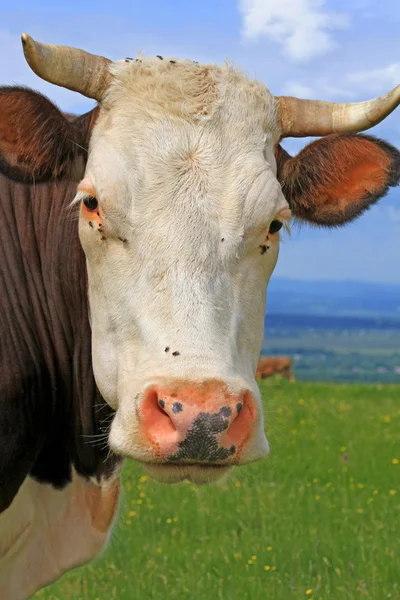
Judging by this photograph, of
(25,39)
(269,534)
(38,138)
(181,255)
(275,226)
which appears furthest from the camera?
(269,534)

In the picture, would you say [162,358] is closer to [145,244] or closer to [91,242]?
[145,244]

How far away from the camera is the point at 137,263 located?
474 cm

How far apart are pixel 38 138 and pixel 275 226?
1331mm

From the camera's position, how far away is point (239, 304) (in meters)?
4.79

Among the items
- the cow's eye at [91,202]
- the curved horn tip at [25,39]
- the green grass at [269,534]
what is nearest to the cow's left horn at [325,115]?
the cow's eye at [91,202]

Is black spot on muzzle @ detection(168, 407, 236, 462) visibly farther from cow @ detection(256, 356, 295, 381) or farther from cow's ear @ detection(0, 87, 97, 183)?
cow @ detection(256, 356, 295, 381)

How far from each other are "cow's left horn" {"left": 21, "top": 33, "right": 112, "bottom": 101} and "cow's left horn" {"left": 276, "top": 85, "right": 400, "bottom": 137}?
0.99 m

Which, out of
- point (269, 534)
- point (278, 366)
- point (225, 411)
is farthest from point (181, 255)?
point (278, 366)

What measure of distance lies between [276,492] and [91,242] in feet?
22.5

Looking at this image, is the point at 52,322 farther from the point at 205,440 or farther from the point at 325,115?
the point at 325,115

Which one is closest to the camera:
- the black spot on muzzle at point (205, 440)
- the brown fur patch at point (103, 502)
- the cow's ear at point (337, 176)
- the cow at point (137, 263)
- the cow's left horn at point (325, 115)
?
the black spot on muzzle at point (205, 440)

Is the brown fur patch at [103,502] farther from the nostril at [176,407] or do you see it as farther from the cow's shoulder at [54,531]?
the nostril at [176,407]

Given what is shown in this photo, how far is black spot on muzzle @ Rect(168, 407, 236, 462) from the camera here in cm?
422

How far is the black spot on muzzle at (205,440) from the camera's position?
4.22 m
